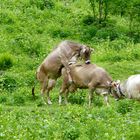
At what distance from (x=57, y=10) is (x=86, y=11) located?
1.58 metres

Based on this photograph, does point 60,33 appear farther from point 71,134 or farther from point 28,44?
point 71,134

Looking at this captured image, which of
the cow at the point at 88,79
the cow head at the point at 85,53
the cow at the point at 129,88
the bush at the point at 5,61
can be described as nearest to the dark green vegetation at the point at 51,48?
the bush at the point at 5,61

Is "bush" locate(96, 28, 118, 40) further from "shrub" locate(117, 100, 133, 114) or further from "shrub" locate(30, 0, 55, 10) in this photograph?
"shrub" locate(117, 100, 133, 114)

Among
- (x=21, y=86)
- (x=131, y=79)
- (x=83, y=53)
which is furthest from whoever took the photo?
(x=21, y=86)

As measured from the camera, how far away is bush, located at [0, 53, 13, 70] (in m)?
19.7

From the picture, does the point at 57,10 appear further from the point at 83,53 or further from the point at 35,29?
the point at 83,53

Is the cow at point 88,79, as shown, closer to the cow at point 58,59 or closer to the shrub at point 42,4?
the cow at point 58,59

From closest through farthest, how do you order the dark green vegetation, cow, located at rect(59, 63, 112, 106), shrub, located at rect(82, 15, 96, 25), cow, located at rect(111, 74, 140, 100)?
the dark green vegetation, cow, located at rect(111, 74, 140, 100), cow, located at rect(59, 63, 112, 106), shrub, located at rect(82, 15, 96, 25)

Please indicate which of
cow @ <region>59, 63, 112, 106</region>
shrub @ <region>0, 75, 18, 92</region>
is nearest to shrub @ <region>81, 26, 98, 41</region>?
shrub @ <region>0, 75, 18, 92</region>

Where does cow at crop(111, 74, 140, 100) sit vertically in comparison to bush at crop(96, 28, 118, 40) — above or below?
above

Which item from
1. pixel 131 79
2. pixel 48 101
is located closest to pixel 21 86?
pixel 48 101

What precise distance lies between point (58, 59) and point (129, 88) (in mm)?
2417

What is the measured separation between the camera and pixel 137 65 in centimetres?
1989

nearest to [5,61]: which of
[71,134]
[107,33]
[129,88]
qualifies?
[107,33]
